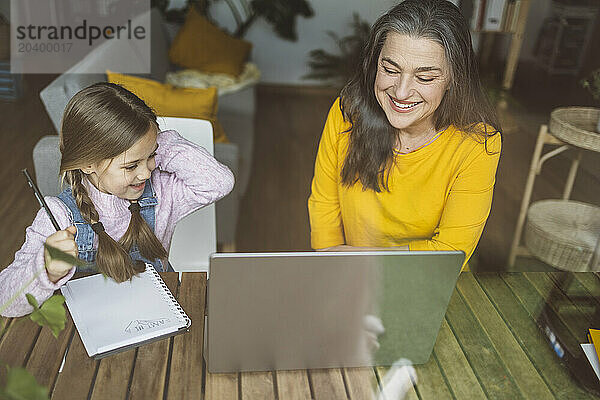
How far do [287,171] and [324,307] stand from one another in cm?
252

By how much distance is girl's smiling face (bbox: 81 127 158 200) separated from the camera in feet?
4.00

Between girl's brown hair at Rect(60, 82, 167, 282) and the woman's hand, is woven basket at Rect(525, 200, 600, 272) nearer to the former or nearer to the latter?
girl's brown hair at Rect(60, 82, 167, 282)

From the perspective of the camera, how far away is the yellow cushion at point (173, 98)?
2053 millimetres

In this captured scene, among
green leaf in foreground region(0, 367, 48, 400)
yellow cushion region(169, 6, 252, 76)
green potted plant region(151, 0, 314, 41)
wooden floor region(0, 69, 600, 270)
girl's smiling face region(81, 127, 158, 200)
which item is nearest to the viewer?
green leaf in foreground region(0, 367, 48, 400)

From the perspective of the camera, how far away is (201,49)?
360 centimetres

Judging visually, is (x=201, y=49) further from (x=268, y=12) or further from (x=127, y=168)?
(x=127, y=168)

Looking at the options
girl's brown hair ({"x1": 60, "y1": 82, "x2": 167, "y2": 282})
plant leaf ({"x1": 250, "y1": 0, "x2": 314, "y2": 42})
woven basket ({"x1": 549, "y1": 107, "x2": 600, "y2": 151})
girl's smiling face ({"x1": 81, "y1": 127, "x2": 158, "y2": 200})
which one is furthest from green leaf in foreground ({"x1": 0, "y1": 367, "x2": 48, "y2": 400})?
plant leaf ({"x1": 250, "y1": 0, "x2": 314, "y2": 42})

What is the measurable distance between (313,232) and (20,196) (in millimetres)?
1709

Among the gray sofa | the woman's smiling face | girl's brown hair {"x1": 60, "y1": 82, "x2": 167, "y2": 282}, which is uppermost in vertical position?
the woman's smiling face

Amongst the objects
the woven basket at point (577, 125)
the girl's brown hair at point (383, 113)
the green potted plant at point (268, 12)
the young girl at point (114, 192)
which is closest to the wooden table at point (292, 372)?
the young girl at point (114, 192)

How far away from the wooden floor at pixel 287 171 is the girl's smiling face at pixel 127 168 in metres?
1.10

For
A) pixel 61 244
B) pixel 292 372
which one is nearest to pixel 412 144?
pixel 292 372

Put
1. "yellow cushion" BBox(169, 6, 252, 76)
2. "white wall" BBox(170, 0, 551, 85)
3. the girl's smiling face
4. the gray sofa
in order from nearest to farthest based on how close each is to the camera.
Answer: the girl's smiling face → the gray sofa → "yellow cushion" BBox(169, 6, 252, 76) → "white wall" BBox(170, 0, 551, 85)

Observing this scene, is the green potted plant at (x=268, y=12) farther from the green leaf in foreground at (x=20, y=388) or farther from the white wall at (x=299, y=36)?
the green leaf in foreground at (x=20, y=388)
